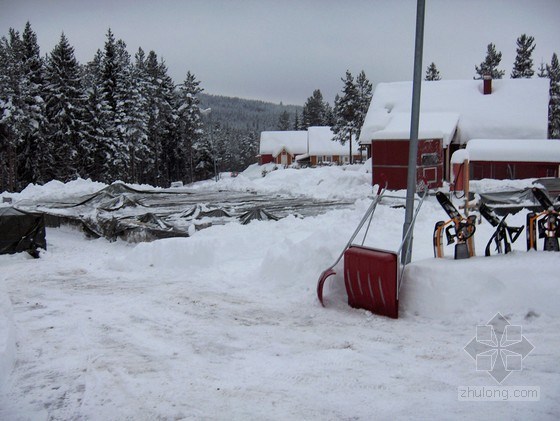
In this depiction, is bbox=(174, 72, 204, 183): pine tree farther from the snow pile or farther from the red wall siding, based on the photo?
the red wall siding

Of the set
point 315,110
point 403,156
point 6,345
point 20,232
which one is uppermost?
point 315,110

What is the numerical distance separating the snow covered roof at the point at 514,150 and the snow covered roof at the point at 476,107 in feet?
7.59

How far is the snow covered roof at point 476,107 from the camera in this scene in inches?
1179

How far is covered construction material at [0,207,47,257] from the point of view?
1180 centimetres

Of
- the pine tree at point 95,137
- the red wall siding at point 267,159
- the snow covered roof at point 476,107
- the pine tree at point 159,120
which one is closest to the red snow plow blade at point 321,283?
the snow covered roof at point 476,107

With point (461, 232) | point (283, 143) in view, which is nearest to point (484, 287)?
point (461, 232)

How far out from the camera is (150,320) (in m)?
6.30

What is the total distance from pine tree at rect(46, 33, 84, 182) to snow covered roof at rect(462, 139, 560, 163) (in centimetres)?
3181

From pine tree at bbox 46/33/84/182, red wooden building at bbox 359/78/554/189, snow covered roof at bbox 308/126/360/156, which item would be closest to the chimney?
red wooden building at bbox 359/78/554/189

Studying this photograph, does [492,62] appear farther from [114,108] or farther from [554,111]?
[114,108]

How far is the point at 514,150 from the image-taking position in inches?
1014

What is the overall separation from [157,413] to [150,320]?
2613mm

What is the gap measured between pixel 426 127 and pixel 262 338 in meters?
25.0

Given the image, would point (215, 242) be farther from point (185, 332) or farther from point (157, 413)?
point (157, 413)
